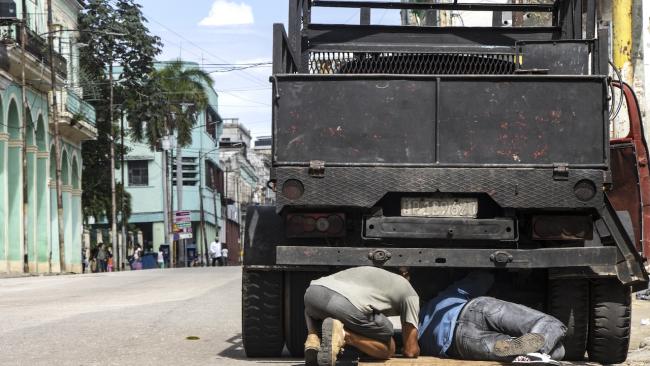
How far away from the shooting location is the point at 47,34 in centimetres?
4456

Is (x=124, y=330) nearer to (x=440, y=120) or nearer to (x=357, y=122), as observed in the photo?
(x=357, y=122)

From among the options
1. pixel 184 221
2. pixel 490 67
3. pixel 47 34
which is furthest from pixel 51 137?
pixel 490 67

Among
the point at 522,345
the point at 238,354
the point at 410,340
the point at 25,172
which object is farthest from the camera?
the point at 25,172

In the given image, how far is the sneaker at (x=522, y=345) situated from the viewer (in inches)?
273

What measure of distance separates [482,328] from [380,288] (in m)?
0.70

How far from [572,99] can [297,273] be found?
214 centimetres

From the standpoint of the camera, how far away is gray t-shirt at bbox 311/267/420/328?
731cm

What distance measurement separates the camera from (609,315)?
798cm

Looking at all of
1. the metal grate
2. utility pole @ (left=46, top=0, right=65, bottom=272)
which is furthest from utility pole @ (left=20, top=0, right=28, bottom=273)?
Answer: the metal grate

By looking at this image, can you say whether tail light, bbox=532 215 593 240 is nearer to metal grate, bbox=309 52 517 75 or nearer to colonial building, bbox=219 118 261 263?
metal grate, bbox=309 52 517 75

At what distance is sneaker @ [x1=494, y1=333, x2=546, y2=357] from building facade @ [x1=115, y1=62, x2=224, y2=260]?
5979 centimetres

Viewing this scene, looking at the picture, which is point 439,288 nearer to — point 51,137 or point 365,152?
point 365,152

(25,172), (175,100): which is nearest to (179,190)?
(175,100)

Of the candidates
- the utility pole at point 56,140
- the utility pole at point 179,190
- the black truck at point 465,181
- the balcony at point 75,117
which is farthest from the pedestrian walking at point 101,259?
the black truck at point 465,181
